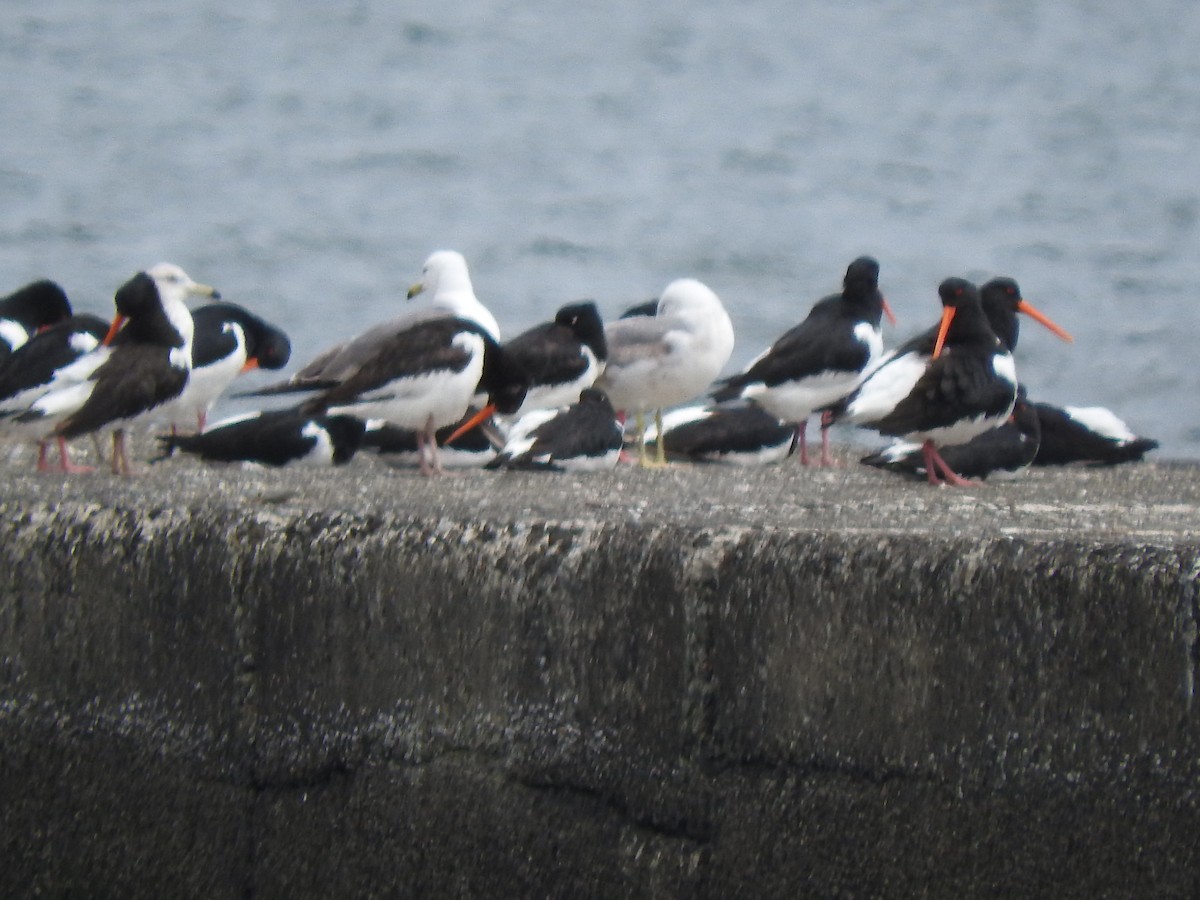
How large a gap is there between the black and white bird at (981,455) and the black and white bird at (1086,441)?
1176mm

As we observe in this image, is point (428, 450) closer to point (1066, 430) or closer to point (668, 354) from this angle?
point (668, 354)

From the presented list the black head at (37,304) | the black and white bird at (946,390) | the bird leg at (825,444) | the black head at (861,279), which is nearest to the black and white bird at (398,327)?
the bird leg at (825,444)

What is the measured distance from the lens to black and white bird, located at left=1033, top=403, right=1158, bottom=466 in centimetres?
657

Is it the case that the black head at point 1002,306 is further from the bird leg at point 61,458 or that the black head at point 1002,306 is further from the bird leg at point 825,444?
the bird leg at point 61,458

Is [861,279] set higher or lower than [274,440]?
higher

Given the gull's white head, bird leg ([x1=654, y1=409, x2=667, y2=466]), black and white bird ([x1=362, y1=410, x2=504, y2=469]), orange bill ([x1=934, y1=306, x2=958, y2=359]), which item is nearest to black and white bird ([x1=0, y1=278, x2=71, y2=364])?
the gull's white head

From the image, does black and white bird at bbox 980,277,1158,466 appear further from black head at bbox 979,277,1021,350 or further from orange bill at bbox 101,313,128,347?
orange bill at bbox 101,313,128,347

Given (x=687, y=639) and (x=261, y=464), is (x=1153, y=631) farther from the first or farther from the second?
(x=261, y=464)

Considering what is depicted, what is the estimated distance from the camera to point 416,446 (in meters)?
6.63

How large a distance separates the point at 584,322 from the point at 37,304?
2.81 m

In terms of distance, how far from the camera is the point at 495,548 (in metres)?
3.04

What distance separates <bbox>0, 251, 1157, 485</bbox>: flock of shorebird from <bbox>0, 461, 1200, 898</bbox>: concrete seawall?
1527 mm

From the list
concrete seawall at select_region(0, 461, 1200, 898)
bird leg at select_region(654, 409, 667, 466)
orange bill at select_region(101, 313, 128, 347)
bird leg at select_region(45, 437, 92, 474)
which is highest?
orange bill at select_region(101, 313, 128, 347)

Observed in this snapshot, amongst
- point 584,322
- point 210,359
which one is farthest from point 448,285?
point 584,322
